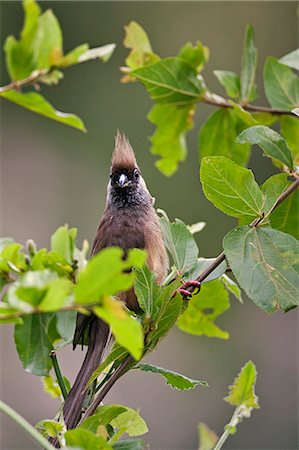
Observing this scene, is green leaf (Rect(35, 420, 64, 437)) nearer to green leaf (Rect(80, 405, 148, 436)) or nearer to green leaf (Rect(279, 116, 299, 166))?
green leaf (Rect(80, 405, 148, 436))

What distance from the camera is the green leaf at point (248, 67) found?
251 centimetres

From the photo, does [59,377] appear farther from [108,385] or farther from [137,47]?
[137,47]

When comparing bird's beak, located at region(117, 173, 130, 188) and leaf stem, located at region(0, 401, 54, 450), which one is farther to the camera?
bird's beak, located at region(117, 173, 130, 188)

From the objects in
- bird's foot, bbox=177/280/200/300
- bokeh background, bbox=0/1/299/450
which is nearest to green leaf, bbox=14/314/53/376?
bird's foot, bbox=177/280/200/300

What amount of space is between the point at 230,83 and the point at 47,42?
75 centimetres

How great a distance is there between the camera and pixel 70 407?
1.85m

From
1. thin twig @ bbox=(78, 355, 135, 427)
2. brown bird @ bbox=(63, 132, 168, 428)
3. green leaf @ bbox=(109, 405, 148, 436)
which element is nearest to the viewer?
thin twig @ bbox=(78, 355, 135, 427)

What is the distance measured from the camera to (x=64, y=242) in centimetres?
229

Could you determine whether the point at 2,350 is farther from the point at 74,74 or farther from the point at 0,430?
the point at 74,74

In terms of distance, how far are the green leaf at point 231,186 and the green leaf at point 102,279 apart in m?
0.72

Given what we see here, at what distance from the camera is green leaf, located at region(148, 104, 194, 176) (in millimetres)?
2680

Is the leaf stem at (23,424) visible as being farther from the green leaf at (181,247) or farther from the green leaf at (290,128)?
the green leaf at (290,128)

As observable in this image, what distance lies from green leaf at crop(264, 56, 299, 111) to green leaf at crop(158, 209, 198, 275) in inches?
27.3

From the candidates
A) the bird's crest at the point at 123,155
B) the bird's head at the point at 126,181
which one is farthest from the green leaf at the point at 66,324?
the bird's head at the point at 126,181
